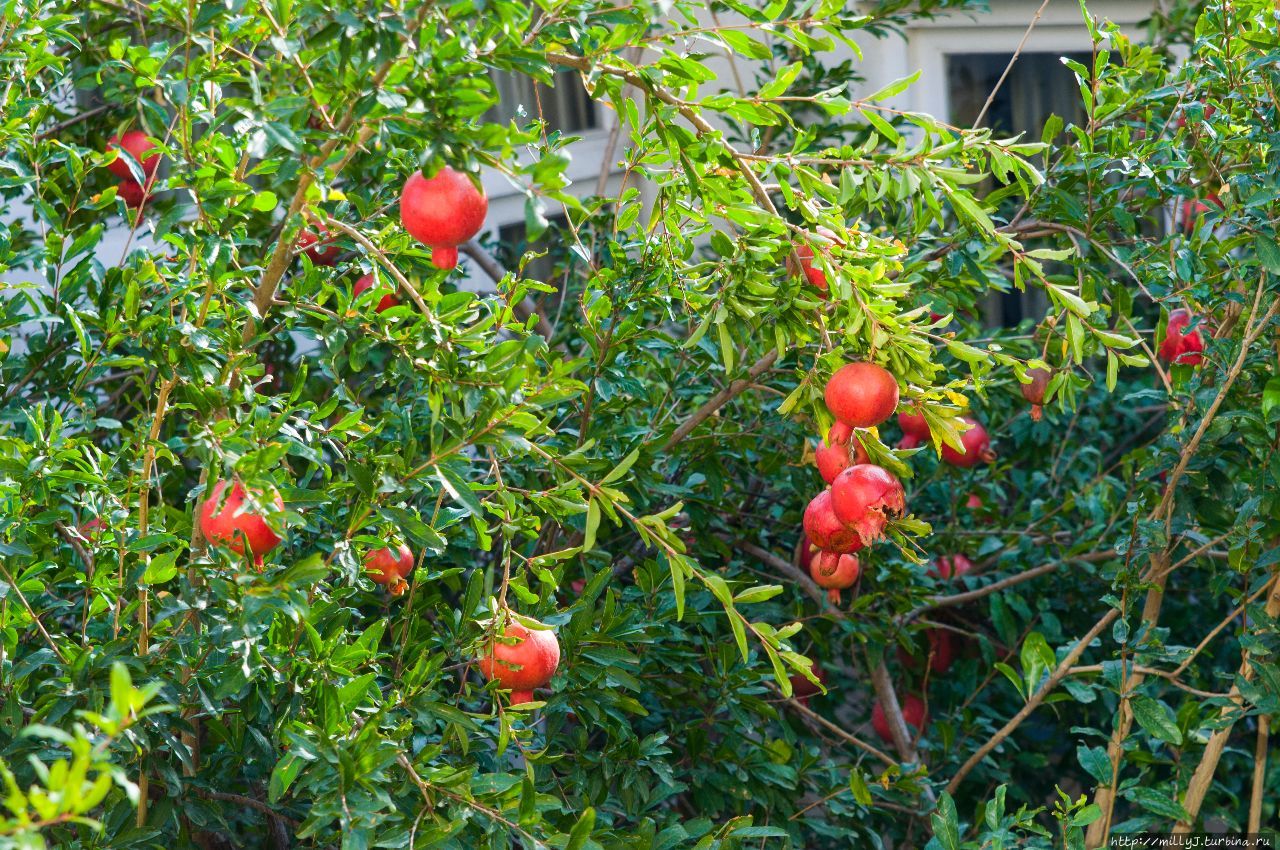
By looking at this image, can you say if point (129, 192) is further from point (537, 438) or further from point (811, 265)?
point (811, 265)

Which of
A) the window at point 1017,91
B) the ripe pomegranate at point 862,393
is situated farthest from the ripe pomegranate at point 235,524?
the window at point 1017,91

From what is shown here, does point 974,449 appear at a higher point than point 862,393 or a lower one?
lower

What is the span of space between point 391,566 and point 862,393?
0.52 m

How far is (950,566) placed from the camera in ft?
7.29

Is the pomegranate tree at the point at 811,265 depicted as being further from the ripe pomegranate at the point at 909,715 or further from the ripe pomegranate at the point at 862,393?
the ripe pomegranate at the point at 909,715

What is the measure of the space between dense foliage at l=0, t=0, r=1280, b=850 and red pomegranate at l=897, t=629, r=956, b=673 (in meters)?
0.20

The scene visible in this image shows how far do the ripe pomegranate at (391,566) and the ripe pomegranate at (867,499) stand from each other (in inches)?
17.1

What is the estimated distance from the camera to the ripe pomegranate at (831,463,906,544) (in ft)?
4.15

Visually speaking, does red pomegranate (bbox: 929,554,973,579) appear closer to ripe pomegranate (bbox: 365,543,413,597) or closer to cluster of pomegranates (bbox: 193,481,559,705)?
cluster of pomegranates (bbox: 193,481,559,705)

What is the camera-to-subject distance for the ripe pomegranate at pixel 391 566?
1.31 m

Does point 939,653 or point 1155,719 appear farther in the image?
point 939,653

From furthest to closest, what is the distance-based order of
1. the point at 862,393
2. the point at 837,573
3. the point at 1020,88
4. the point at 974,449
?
the point at 1020,88, the point at 974,449, the point at 837,573, the point at 862,393

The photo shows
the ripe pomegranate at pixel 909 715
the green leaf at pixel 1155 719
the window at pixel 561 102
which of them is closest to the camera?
the green leaf at pixel 1155 719

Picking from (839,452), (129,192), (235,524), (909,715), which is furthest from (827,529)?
(129,192)
